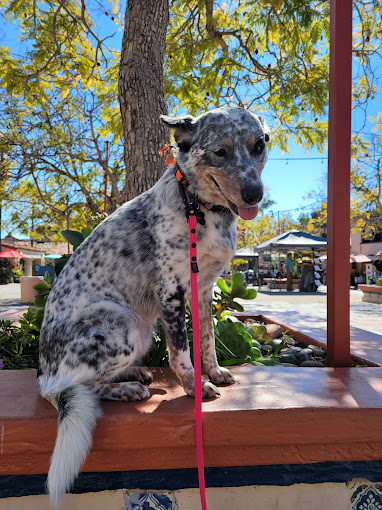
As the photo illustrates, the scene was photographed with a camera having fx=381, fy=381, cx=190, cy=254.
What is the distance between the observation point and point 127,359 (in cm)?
176

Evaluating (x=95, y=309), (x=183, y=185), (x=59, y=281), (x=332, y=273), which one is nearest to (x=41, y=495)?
(x=95, y=309)

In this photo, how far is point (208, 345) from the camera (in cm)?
215

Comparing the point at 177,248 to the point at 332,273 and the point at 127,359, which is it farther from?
the point at 332,273

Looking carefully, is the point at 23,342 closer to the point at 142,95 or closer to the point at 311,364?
the point at 311,364

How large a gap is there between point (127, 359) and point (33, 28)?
6.78m

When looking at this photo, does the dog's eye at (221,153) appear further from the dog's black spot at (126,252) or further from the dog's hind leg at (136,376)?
the dog's hind leg at (136,376)

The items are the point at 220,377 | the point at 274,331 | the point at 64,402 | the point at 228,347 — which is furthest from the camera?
the point at 274,331

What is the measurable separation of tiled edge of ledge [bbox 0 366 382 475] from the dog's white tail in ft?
0.25

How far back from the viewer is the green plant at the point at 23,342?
288 centimetres

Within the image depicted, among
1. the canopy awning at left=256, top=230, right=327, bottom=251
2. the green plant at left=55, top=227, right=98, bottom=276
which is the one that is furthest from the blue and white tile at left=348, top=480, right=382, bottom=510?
the canopy awning at left=256, top=230, right=327, bottom=251

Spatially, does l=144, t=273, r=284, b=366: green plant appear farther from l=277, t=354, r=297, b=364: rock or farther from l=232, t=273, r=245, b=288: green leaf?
l=232, t=273, r=245, b=288: green leaf

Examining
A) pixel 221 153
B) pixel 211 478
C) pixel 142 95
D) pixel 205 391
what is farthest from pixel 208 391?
pixel 142 95

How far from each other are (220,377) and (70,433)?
91 centimetres

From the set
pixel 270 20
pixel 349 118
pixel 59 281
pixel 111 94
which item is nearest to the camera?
pixel 59 281
